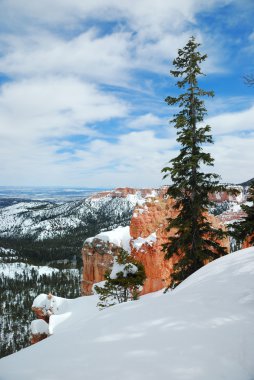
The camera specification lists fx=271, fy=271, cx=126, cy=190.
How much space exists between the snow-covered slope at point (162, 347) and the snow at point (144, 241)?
28410mm

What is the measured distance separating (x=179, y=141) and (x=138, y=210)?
23683mm

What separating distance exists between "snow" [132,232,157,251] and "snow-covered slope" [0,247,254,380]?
28.4m

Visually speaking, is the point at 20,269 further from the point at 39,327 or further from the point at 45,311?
the point at 39,327

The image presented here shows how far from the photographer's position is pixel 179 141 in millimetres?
16125

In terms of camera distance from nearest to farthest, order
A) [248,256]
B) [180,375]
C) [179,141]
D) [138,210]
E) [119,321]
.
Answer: [180,375], [119,321], [248,256], [179,141], [138,210]

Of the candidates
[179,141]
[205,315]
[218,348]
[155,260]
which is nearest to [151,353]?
[218,348]

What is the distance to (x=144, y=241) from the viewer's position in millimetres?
36344

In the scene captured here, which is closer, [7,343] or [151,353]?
[151,353]

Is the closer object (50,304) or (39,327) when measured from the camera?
(39,327)

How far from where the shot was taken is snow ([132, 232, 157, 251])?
35409mm

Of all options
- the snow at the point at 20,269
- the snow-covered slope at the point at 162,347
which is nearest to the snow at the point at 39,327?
the snow-covered slope at the point at 162,347

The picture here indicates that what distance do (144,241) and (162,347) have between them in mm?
31911

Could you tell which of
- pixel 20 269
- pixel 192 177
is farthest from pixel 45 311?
pixel 20 269

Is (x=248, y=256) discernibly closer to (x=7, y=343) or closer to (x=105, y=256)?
(x=105, y=256)
